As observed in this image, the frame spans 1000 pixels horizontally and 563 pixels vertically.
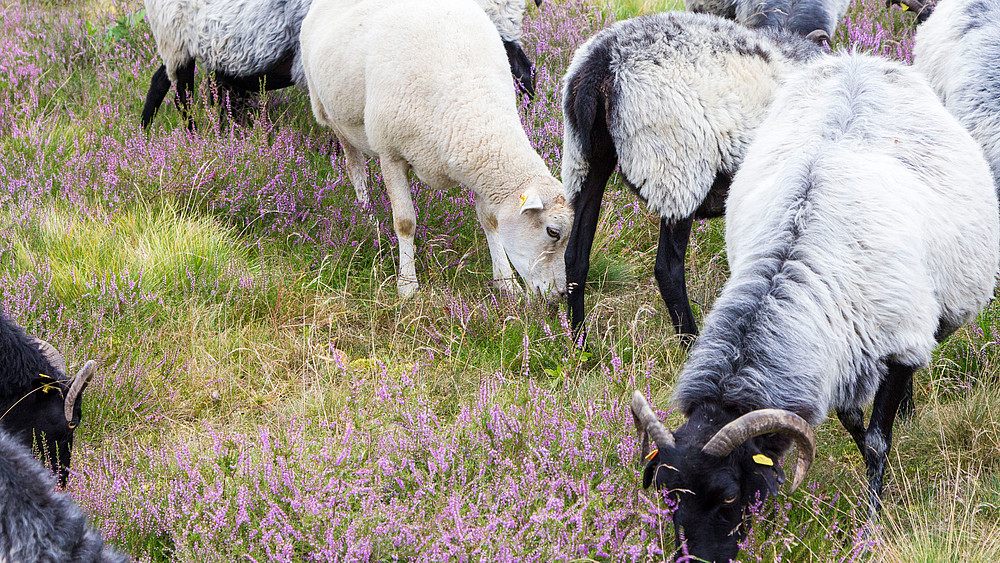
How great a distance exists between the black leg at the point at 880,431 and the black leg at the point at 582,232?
1.72m

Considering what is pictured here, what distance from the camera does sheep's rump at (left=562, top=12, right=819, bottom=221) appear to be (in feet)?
13.5

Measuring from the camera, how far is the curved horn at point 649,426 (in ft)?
8.56

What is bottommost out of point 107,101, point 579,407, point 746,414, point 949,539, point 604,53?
point 107,101

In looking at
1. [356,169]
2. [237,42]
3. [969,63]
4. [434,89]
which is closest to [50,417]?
[434,89]

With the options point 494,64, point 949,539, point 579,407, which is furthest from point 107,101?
point 949,539

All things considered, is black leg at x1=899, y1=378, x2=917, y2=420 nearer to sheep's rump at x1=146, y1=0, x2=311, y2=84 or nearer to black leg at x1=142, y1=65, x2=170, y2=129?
sheep's rump at x1=146, y1=0, x2=311, y2=84

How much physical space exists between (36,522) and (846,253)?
2634 millimetres

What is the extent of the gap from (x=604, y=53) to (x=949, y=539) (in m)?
2.68

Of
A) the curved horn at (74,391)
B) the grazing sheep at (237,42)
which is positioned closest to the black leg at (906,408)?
the curved horn at (74,391)

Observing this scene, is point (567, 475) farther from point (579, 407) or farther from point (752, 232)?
point (752, 232)

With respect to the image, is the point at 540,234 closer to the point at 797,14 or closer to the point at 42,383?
the point at 42,383

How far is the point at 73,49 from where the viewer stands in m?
8.28

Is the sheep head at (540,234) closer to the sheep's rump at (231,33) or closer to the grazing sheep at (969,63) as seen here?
the grazing sheep at (969,63)

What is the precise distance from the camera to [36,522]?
7.08 feet
